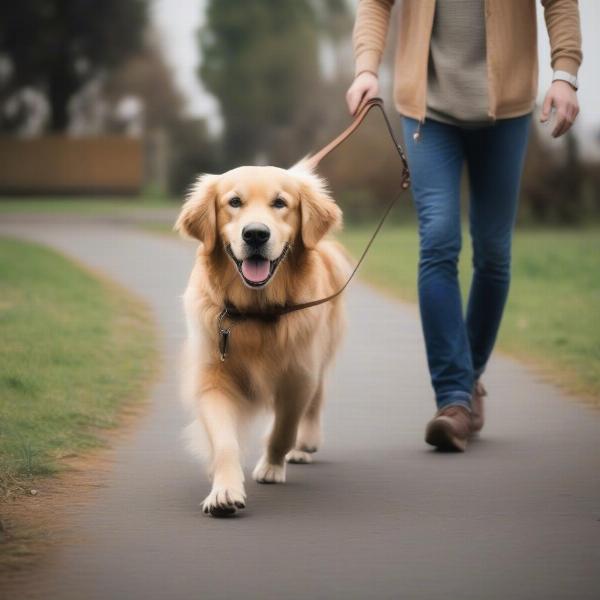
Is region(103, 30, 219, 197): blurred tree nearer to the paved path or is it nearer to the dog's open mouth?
the paved path

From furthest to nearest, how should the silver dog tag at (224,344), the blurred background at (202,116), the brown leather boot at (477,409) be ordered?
the blurred background at (202,116) < the brown leather boot at (477,409) < the silver dog tag at (224,344)

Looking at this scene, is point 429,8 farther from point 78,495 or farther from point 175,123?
point 175,123

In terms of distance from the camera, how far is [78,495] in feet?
15.1

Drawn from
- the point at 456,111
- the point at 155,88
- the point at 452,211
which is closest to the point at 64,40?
the point at 155,88

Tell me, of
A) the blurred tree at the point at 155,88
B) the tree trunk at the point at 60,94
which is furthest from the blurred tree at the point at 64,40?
the blurred tree at the point at 155,88

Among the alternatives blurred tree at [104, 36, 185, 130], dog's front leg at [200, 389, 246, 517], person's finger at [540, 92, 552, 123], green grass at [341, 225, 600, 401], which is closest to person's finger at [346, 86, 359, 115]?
person's finger at [540, 92, 552, 123]

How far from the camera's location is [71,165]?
3897 centimetres

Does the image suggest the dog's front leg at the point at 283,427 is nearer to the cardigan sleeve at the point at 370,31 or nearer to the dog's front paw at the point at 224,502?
the dog's front paw at the point at 224,502

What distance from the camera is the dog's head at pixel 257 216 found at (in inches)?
187

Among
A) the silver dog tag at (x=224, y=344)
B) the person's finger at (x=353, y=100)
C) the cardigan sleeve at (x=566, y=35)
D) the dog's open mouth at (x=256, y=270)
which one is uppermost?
the cardigan sleeve at (x=566, y=35)

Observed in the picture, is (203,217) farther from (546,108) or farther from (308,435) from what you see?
(546,108)

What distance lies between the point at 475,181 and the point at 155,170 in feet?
132

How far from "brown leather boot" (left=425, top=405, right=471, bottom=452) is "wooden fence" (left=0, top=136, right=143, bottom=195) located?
3426 centimetres

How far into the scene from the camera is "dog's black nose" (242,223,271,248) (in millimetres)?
4695
